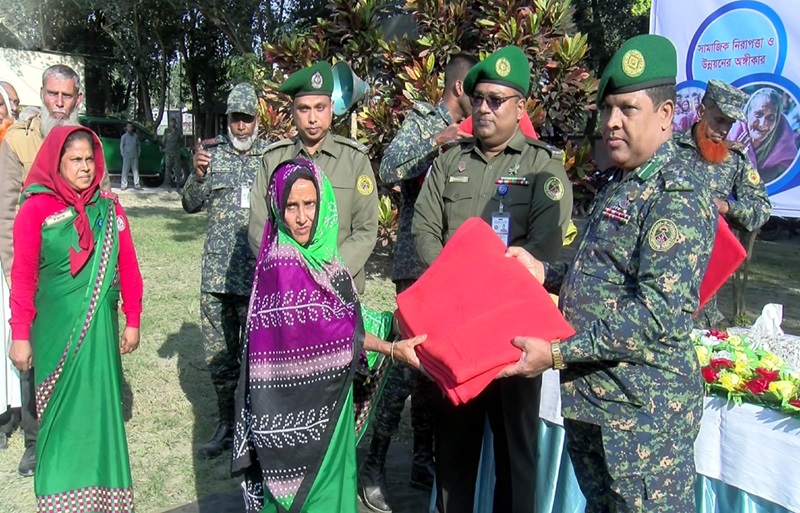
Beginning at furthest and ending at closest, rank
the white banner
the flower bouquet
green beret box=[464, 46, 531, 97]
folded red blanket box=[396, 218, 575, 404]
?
the white banner, green beret box=[464, 46, 531, 97], the flower bouquet, folded red blanket box=[396, 218, 575, 404]

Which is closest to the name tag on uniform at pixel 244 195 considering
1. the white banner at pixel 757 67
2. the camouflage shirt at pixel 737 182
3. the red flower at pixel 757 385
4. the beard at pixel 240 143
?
the beard at pixel 240 143

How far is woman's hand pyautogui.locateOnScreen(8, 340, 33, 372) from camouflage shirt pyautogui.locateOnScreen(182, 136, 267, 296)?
1.25 metres

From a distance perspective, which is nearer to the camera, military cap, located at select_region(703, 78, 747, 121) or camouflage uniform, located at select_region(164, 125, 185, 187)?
military cap, located at select_region(703, 78, 747, 121)

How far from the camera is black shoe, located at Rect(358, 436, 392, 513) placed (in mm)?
3777

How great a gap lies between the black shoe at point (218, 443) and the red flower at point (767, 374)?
10.0 ft

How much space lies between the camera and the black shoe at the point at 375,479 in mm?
3777

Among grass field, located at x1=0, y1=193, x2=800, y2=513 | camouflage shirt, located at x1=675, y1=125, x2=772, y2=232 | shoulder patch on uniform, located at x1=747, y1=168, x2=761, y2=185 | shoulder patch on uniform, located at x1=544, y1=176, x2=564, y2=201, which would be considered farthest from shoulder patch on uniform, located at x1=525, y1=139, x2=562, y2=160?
grass field, located at x1=0, y1=193, x2=800, y2=513

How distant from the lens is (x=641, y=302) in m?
2.01

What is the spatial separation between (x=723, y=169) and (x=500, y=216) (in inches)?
81.2

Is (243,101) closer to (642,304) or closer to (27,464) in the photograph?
(27,464)

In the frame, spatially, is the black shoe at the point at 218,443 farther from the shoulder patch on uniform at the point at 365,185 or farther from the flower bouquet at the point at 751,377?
the flower bouquet at the point at 751,377

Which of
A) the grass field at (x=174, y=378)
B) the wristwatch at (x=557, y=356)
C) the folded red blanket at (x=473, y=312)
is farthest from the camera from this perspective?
the grass field at (x=174, y=378)

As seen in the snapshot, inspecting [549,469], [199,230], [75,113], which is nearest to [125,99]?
[199,230]

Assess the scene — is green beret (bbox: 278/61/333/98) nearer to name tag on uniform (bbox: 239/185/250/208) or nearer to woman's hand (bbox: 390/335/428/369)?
name tag on uniform (bbox: 239/185/250/208)
